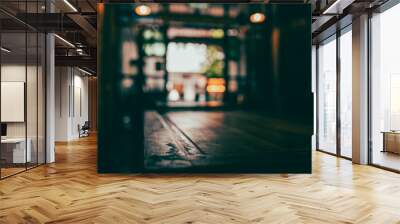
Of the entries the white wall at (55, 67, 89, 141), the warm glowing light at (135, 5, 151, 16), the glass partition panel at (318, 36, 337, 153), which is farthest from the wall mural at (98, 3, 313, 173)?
the white wall at (55, 67, 89, 141)

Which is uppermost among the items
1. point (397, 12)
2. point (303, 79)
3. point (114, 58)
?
point (397, 12)

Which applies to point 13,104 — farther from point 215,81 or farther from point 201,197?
point 201,197

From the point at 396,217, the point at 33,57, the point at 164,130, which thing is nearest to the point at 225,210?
the point at 396,217

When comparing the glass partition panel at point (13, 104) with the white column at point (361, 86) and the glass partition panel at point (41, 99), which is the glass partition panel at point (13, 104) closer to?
the glass partition panel at point (41, 99)

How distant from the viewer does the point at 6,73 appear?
6.48 m

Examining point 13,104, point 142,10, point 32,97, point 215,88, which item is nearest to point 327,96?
point 215,88

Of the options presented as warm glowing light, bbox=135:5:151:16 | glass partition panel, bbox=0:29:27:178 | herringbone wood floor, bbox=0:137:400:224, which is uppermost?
warm glowing light, bbox=135:5:151:16

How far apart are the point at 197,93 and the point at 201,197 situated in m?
2.14

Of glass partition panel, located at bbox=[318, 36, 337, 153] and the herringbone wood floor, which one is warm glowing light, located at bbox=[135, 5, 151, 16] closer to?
the herringbone wood floor

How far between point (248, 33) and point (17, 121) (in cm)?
488

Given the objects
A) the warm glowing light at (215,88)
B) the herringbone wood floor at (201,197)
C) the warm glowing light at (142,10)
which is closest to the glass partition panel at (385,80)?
the herringbone wood floor at (201,197)

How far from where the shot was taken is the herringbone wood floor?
147 inches

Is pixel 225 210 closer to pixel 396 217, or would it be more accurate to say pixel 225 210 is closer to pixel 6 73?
pixel 396 217

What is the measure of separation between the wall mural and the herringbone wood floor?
35 cm
